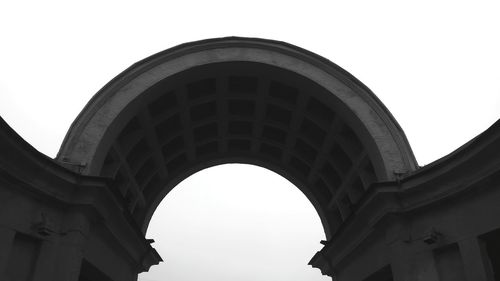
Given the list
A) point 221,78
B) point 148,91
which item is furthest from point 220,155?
point 148,91

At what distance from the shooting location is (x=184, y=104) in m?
18.9

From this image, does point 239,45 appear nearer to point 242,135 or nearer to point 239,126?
point 239,126

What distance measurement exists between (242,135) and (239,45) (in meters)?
6.60

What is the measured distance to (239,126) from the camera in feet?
73.4

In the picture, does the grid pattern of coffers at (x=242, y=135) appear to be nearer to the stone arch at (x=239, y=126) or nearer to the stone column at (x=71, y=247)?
the stone arch at (x=239, y=126)

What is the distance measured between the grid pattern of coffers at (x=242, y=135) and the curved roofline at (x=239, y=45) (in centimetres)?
96

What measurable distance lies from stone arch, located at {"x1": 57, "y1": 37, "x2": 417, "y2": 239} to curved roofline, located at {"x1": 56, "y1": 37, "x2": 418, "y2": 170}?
→ 43mm

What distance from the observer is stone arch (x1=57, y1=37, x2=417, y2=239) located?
50.8 feet

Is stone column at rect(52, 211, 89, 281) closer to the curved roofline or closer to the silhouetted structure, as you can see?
the silhouetted structure

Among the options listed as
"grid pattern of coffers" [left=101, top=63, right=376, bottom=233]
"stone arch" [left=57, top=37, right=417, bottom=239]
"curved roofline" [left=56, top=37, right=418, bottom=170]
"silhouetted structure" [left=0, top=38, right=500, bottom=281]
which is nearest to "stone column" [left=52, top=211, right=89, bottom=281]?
"silhouetted structure" [left=0, top=38, right=500, bottom=281]

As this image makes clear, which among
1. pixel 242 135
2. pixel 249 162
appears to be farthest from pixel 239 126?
pixel 249 162

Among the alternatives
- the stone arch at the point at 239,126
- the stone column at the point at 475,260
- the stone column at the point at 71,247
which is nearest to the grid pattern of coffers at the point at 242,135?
the stone arch at the point at 239,126

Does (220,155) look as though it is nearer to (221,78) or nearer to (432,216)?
(221,78)

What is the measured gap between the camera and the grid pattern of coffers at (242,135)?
17.6 m
